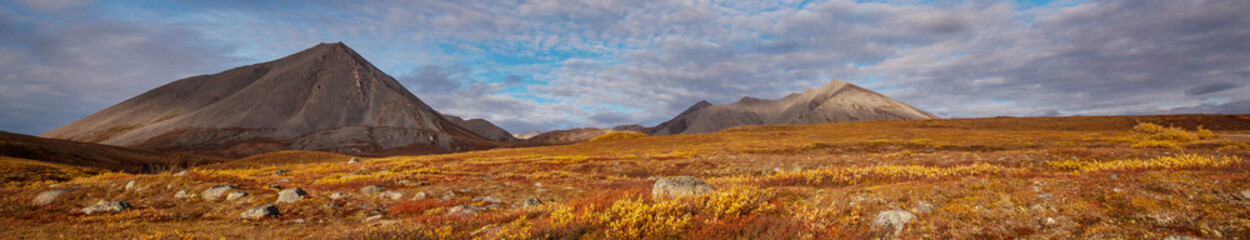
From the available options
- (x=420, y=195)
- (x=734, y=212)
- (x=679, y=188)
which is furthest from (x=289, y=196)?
(x=734, y=212)

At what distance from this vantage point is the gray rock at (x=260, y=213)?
10.9 m

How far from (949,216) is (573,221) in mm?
6431

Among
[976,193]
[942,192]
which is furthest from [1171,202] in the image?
[942,192]

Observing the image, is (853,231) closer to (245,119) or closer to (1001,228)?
(1001,228)

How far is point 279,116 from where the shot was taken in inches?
5812

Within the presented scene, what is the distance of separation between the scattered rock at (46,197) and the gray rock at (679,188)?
16.1m

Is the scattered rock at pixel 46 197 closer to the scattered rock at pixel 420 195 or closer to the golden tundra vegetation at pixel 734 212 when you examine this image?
the golden tundra vegetation at pixel 734 212

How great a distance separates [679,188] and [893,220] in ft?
15.5

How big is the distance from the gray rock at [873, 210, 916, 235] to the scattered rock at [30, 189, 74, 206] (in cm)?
1994

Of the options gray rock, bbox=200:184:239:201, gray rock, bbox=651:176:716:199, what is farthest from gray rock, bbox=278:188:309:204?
gray rock, bbox=651:176:716:199

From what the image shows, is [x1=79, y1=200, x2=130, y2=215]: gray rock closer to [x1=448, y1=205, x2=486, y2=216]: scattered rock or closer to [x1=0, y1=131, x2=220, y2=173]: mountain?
[x1=448, y1=205, x2=486, y2=216]: scattered rock

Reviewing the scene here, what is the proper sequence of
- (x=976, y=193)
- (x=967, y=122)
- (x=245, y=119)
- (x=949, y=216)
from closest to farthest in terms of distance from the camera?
(x=949, y=216), (x=976, y=193), (x=967, y=122), (x=245, y=119)

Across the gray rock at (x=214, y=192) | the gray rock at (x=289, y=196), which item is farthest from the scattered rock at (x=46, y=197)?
the gray rock at (x=289, y=196)

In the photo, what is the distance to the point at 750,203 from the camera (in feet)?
30.6
